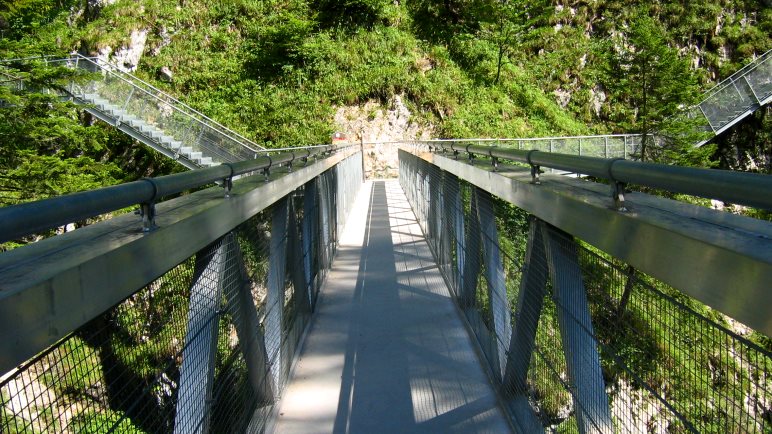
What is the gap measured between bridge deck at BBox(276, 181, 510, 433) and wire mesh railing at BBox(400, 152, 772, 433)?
10.3 inches

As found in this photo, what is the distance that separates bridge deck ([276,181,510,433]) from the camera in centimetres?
372

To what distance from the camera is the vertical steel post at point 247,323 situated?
299 cm

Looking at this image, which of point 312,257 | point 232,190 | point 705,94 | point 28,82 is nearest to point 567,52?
point 705,94

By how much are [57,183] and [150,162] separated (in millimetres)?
9691

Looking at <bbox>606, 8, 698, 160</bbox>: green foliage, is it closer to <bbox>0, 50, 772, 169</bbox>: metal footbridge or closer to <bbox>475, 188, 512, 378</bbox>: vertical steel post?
<bbox>0, 50, 772, 169</bbox>: metal footbridge

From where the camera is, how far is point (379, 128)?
27406 millimetres

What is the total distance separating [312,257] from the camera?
19.6 feet

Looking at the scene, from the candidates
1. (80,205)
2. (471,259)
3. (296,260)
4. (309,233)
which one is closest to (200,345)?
(80,205)

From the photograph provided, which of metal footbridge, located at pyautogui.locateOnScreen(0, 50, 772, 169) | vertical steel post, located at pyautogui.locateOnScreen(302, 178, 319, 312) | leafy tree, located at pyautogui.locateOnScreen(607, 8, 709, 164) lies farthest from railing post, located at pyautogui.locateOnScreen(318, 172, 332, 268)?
leafy tree, located at pyautogui.locateOnScreen(607, 8, 709, 164)

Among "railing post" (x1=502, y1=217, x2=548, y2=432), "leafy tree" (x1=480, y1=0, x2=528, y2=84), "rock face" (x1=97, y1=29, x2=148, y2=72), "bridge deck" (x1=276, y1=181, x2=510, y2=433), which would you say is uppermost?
"leafy tree" (x1=480, y1=0, x2=528, y2=84)

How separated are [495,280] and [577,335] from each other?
5.19 feet

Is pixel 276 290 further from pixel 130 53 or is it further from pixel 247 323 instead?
pixel 130 53

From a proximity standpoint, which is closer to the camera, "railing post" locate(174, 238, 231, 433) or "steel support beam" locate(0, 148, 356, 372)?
"steel support beam" locate(0, 148, 356, 372)

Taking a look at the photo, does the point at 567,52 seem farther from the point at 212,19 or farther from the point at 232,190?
the point at 232,190
